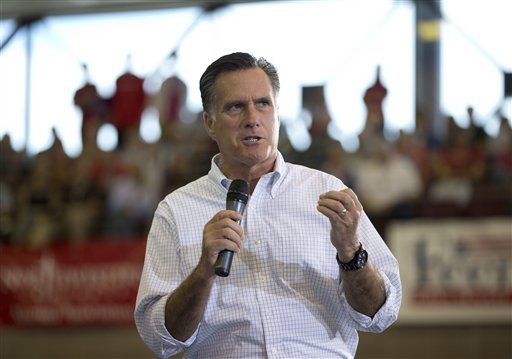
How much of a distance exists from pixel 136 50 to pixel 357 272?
8920 millimetres

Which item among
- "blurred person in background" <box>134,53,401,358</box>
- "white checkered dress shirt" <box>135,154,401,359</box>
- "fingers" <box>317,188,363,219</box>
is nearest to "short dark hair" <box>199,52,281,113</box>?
"blurred person in background" <box>134,53,401,358</box>

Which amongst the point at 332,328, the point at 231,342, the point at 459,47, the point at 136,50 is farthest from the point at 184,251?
the point at 136,50

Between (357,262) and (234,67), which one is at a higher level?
(234,67)

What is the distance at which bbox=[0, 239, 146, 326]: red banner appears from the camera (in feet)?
27.9

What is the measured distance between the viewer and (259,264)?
274 centimetres

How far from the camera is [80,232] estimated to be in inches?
347

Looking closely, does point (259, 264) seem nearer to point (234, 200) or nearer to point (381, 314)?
point (234, 200)

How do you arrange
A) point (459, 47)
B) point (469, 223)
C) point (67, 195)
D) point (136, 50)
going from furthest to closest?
point (136, 50)
point (459, 47)
point (67, 195)
point (469, 223)

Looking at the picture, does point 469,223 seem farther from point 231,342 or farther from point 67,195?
point 231,342

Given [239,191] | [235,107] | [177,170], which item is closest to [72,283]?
[177,170]

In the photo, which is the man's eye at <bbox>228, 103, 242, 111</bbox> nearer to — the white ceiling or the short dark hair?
the short dark hair

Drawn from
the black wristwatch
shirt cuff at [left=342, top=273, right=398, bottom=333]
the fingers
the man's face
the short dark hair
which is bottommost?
shirt cuff at [left=342, top=273, right=398, bottom=333]

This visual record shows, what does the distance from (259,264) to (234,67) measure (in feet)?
1.91

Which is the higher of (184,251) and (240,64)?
(240,64)
